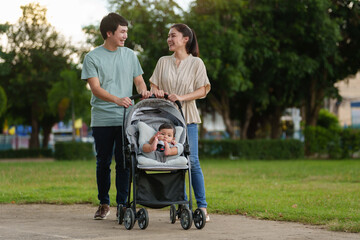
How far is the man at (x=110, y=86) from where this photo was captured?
7.15m

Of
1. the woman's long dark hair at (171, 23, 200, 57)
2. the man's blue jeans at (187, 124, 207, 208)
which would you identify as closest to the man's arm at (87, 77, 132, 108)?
the man's blue jeans at (187, 124, 207, 208)

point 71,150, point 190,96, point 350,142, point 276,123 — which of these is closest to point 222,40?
point 350,142

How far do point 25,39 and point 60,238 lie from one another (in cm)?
3220

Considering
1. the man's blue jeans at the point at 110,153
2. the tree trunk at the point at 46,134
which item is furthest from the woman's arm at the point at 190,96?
the tree trunk at the point at 46,134

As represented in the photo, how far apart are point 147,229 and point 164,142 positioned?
35.8 inches

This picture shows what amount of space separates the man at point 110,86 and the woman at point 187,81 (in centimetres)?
30

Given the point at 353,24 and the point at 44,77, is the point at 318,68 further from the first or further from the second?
the point at 44,77

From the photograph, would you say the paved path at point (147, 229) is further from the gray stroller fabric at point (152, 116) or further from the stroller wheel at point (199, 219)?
the gray stroller fabric at point (152, 116)

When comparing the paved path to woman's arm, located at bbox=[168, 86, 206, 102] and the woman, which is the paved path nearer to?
the woman

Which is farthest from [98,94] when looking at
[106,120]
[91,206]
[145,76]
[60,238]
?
[145,76]

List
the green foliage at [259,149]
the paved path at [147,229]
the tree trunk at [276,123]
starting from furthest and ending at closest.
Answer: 1. the tree trunk at [276,123]
2. the green foliage at [259,149]
3. the paved path at [147,229]

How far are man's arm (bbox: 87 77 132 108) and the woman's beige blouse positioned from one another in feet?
1.92

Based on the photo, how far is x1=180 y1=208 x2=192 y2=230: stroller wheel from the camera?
247 inches

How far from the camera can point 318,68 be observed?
27.2 meters
